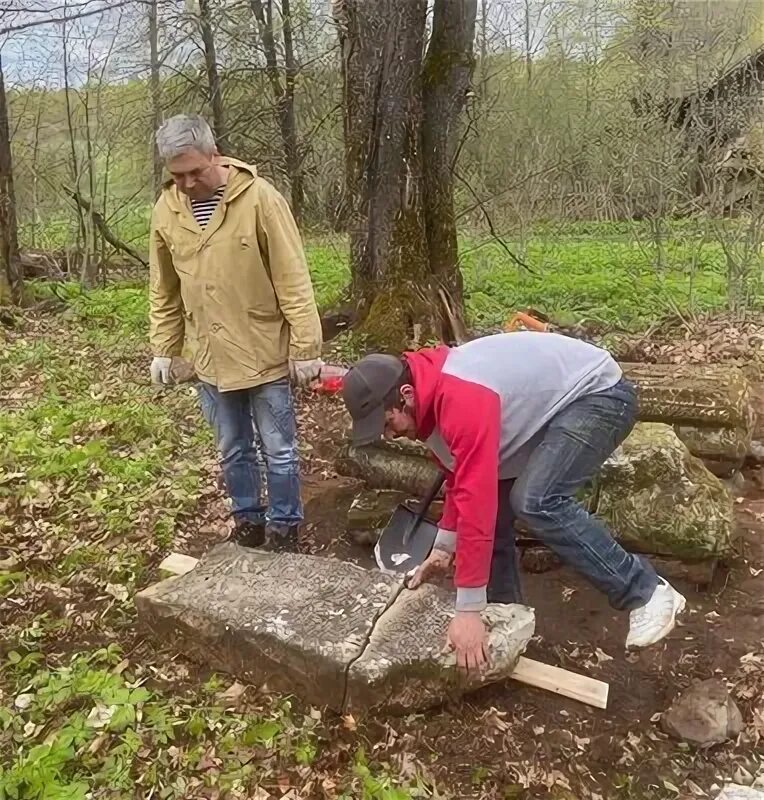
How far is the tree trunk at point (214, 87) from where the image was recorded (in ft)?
30.6

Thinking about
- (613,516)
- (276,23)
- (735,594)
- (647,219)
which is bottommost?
(735,594)

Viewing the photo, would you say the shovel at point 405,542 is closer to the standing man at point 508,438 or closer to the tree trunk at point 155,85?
the standing man at point 508,438

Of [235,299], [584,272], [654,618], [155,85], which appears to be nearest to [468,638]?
[654,618]

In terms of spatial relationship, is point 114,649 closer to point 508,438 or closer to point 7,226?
point 508,438

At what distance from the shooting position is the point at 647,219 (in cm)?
970

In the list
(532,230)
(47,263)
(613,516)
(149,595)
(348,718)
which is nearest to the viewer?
(348,718)

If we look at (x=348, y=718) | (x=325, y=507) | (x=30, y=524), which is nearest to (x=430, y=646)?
(x=348, y=718)

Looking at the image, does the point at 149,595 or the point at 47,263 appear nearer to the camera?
the point at 149,595

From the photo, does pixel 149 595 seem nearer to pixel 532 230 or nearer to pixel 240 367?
pixel 240 367

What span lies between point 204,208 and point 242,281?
1.16 ft

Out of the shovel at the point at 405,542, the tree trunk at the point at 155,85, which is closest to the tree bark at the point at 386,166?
the shovel at the point at 405,542

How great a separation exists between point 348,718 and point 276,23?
9.22 metres

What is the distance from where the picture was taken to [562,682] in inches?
Answer: 116

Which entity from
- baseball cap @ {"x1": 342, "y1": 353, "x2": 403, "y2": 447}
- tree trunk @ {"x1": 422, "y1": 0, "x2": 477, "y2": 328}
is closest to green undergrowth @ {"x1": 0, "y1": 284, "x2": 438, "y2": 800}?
baseball cap @ {"x1": 342, "y1": 353, "x2": 403, "y2": 447}
